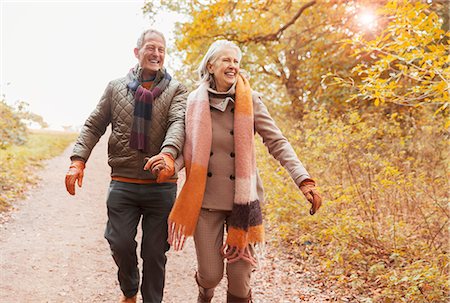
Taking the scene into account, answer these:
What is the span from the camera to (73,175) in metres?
3.21

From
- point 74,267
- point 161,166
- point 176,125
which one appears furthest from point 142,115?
point 74,267

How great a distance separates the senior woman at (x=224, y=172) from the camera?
2.93 meters

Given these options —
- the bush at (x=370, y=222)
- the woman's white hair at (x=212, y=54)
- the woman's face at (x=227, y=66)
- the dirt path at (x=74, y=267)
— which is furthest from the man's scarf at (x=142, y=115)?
the bush at (x=370, y=222)

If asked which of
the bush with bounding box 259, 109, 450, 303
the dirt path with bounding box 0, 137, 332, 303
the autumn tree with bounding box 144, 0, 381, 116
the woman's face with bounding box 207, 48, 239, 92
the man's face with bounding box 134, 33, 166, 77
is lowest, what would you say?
the dirt path with bounding box 0, 137, 332, 303

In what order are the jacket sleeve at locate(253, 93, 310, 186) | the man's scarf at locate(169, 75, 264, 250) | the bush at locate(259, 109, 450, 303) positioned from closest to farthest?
the man's scarf at locate(169, 75, 264, 250), the jacket sleeve at locate(253, 93, 310, 186), the bush at locate(259, 109, 450, 303)

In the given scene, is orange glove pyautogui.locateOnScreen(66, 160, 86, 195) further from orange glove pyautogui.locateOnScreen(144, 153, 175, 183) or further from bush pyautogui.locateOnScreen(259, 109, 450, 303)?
bush pyautogui.locateOnScreen(259, 109, 450, 303)

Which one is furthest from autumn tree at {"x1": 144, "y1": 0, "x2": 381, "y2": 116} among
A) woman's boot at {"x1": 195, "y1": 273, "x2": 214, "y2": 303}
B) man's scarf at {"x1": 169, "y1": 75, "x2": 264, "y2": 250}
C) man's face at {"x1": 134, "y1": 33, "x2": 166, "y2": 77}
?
woman's boot at {"x1": 195, "y1": 273, "x2": 214, "y2": 303}

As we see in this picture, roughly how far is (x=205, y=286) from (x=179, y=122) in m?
1.26

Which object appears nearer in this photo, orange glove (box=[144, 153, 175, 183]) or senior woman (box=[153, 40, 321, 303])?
orange glove (box=[144, 153, 175, 183])

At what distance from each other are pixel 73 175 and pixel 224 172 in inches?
46.3

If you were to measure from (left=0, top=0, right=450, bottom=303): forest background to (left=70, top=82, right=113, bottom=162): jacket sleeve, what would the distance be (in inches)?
99.8

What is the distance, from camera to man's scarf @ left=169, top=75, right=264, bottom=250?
9.57 feet

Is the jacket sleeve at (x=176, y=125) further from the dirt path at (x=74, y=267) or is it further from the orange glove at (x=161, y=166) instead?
the dirt path at (x=74, y=267)

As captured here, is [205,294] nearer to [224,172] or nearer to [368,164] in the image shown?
[224,172]
